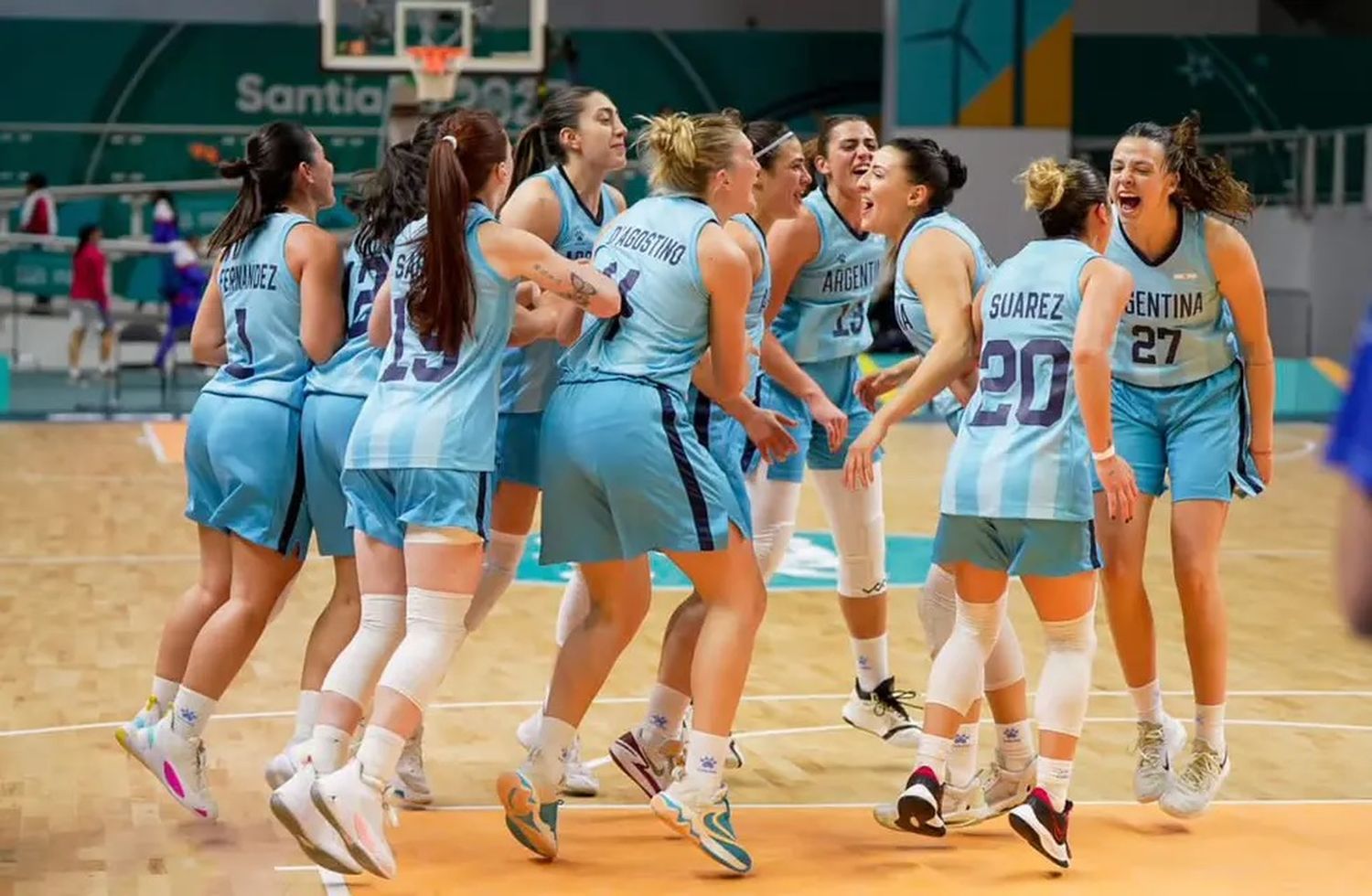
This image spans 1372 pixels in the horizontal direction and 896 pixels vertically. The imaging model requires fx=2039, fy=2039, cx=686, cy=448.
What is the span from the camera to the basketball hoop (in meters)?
17.4

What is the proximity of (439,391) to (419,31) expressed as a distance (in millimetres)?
13398

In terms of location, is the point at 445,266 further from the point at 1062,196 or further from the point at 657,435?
the point at 1062,196

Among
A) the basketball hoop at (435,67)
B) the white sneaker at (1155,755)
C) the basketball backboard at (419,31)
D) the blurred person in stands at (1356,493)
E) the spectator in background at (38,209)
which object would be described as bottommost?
the white sneaker at (1155,755)

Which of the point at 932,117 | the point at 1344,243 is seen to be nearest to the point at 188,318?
the point at 932,117

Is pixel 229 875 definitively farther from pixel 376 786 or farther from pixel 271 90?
pixel 271 90

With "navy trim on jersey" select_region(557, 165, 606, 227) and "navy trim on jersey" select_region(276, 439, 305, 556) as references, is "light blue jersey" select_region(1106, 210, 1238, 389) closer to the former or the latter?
"navy trim on jersey" select_region(557, 165, 606, 227)

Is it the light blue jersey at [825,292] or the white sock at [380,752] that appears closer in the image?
the white sock at [380,752]

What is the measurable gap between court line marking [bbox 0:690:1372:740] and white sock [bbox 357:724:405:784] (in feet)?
6.93

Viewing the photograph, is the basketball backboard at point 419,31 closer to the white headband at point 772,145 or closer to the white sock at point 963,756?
the white headband at point 772,145

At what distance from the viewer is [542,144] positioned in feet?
19.7

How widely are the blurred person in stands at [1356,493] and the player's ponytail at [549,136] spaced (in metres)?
3.93

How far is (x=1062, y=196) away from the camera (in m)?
5.22

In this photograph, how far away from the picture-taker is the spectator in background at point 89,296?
20016mm

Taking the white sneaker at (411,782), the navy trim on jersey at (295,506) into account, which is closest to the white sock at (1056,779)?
Result: the white sneaker at (411,782)
